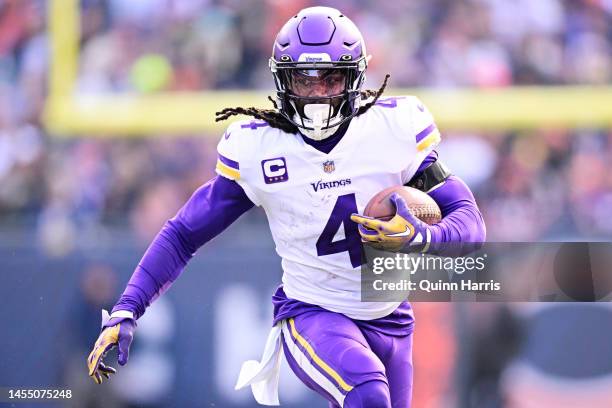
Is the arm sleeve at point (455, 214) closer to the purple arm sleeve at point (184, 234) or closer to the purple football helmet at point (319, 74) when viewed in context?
the purple football helmet at point (319, 74)

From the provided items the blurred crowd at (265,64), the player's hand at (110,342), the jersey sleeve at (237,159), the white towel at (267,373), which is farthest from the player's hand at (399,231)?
the blurred crowd at (265,64)

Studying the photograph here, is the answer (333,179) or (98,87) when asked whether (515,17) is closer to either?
(98,87)

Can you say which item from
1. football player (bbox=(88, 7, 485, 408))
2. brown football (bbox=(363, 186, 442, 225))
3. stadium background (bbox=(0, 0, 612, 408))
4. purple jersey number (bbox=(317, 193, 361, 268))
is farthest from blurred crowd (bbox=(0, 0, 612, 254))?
brown football (bbox=(363, 186, 442, 225))

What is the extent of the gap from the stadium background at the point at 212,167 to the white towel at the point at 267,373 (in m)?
2.03

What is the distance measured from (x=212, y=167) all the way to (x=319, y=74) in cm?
395

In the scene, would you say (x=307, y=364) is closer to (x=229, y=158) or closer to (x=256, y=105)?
(x=229, y=158)

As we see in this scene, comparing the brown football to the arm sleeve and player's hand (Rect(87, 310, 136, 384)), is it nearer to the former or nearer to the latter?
the arm sleeve

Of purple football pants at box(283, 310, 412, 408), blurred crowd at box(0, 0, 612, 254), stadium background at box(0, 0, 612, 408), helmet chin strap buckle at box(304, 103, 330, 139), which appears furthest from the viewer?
blurred crowd at box(0, 0, 612, 254)

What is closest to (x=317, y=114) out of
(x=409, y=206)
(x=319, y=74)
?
(x=319, y=74)

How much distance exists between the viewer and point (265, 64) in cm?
Answer: 803

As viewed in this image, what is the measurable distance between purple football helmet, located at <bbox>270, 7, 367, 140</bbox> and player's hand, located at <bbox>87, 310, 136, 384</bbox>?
879 mm

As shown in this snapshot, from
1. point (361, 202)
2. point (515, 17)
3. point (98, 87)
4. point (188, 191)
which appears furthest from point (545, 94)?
point (361, 202)

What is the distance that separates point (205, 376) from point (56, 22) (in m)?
3.53

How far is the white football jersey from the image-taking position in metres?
3.57
